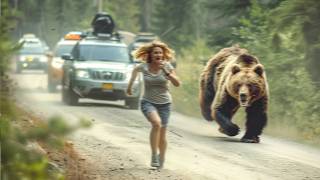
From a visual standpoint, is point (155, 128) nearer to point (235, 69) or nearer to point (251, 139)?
point (235, 69)

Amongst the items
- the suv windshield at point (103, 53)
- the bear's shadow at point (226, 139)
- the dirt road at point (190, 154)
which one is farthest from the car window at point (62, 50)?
the bear's shadow at point (226, 139)

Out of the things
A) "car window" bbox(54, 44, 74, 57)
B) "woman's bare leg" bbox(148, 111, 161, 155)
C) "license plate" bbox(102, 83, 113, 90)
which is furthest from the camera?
"car window" bbox(54, 44, 74, 57)

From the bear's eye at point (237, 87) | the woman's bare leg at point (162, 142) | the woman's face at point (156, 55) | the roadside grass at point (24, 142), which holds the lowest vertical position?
the woman's bare leg at point (162, 142)

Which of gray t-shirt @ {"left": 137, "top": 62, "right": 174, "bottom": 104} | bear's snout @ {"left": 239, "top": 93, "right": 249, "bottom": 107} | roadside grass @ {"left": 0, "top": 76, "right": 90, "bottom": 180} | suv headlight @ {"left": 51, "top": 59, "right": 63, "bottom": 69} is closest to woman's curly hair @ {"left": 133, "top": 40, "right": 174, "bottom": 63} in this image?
gray t-shirt @ {"left": 137, "top": 62, "right": 174, "bottom": 104}

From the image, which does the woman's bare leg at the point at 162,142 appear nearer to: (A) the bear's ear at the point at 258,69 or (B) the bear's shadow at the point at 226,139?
(A) the bear's ear at the point at 258,69

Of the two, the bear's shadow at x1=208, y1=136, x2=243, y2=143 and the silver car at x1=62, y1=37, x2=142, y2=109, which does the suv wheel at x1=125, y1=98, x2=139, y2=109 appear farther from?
the bear's shadow at x1=208, y1=136, x2=243, y2=143

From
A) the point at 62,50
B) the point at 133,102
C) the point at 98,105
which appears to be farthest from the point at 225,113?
the point at 62,50

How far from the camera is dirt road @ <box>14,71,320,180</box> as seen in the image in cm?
1096

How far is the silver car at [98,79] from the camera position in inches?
887

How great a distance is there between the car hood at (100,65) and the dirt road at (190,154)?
3.67 m

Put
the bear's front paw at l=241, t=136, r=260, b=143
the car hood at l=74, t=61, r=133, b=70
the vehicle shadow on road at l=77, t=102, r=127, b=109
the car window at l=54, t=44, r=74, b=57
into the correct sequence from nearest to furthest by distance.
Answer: the bear's front paw at l=241, t=136, r=260, b=143, the car hood at l=74, t=61, r=133, b=70, the vehicle shadow on road at l=77, t=102, r=127, b=109, the car window at l=54, t=44, r=74, b=57

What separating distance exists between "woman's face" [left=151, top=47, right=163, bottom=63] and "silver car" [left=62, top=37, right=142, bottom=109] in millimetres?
11423

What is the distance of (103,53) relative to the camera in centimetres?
2423

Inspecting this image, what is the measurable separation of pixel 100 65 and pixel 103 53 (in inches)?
45.7
